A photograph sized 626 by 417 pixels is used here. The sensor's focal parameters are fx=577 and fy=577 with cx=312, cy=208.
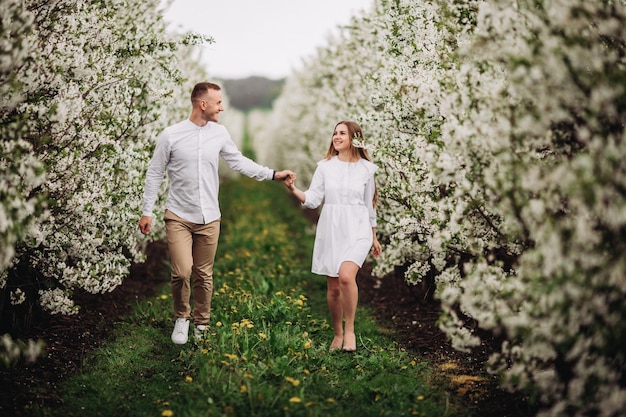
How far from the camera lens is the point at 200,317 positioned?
6.72 m

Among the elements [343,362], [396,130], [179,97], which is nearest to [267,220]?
[179,97]

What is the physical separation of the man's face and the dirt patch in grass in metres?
2.96

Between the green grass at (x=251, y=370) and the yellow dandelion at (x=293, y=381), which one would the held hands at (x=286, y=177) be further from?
the yellow dandelion at (x=293, y=381)

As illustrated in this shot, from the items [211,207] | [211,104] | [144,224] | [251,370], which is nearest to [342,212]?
[211,207]

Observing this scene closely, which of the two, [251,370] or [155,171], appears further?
[155,171]

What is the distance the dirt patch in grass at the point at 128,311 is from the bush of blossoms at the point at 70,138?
551 millimetres

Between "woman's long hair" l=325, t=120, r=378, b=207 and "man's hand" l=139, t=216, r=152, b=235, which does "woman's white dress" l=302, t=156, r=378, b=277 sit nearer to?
"woman's long hair" l=325, t=120, r=378, b=207

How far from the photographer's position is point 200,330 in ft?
21.7

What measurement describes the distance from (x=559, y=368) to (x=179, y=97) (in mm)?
8386

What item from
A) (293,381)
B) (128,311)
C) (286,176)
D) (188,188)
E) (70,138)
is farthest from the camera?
(128,311)

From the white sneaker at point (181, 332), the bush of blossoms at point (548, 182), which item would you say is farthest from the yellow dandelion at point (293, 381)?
the white sneaker at point (181, 332)

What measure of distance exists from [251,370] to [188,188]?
2.14 m

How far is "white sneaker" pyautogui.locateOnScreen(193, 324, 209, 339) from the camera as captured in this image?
6506mm

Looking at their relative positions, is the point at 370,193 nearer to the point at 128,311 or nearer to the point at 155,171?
the point at 155,171
